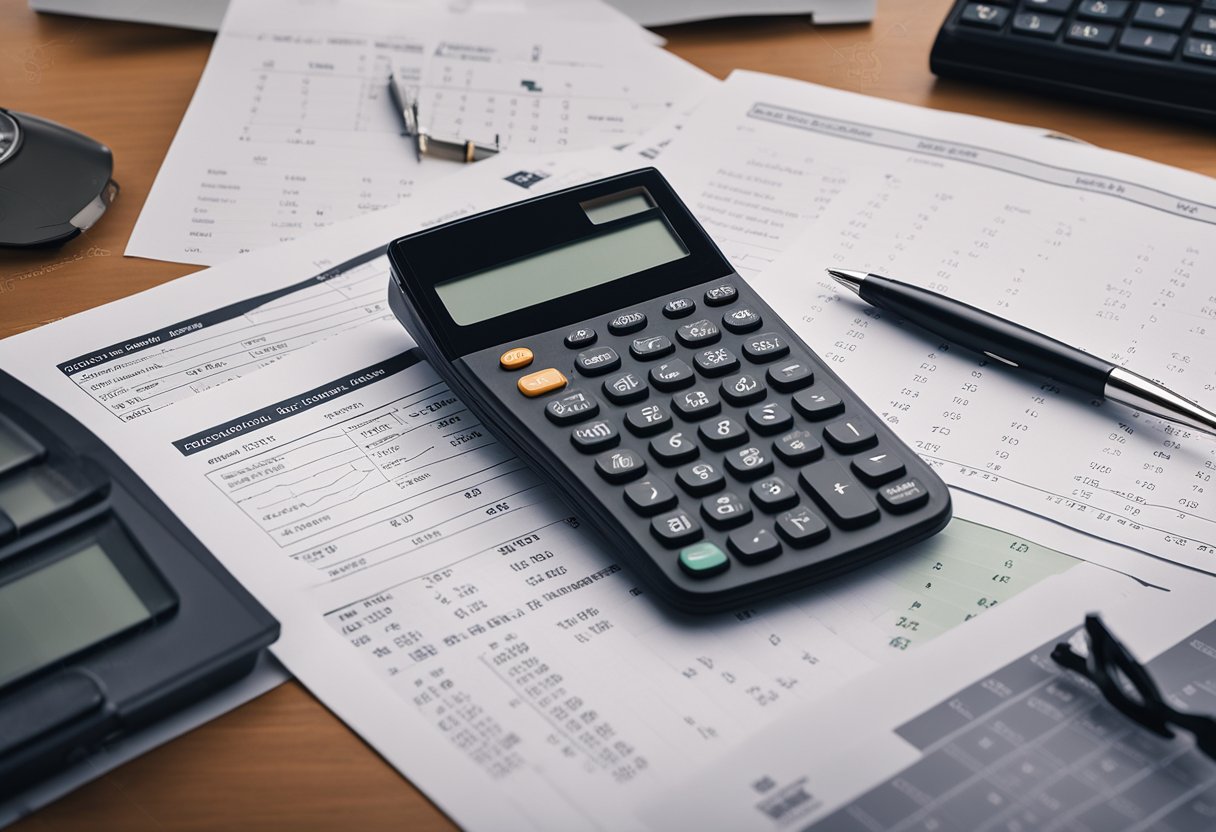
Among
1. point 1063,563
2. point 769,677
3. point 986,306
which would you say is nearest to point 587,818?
point 769,677

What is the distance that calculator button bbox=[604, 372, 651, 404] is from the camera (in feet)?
1.38

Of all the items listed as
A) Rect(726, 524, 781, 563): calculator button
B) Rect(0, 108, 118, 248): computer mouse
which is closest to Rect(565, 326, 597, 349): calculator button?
Rect(726, 524, 781, 563): calculator button

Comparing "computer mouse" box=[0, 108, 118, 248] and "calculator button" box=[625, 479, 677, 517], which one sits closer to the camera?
"calculator button" box=[625, 479, 677, 517]

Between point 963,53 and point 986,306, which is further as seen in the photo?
point 963,53

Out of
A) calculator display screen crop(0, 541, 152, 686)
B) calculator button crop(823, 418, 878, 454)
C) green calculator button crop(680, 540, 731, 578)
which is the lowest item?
calculator display screen crop(0, 541, 152, 686)

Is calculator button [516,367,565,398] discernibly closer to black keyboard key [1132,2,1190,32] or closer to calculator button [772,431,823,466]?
calculator button [772,431,823,466]

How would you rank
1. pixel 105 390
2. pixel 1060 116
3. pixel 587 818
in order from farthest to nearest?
pixel 1060 116 < pixel 105 390 < pixel 587 818

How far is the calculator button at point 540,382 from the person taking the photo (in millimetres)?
421

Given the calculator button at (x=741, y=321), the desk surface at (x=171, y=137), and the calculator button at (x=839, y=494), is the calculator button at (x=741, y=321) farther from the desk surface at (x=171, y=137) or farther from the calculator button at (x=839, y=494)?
the desk surface at (x=171, y=137)

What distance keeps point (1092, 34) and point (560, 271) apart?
1.28ft

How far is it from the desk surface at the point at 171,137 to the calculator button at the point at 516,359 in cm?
14

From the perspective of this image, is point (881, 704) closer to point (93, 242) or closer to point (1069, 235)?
point (1069, 235)

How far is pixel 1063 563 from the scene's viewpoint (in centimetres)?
40

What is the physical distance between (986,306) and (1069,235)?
0.08 metres
